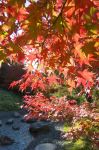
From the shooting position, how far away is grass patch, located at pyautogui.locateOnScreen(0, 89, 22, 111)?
52.3 ft

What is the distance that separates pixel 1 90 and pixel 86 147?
1078cm

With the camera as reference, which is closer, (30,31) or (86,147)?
(30,31)

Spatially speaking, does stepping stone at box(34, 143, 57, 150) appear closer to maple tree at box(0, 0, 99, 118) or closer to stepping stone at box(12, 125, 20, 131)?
stepping stone at box(12, 125, 20, 131)

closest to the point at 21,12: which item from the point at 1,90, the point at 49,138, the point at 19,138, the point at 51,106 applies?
the point at 51,106

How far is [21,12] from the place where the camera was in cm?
346

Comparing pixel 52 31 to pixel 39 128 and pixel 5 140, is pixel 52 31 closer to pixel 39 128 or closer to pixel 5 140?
pixel 5 140

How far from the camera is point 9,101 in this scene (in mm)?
16734

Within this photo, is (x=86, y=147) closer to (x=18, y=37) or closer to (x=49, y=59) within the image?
(x=49, y=59)

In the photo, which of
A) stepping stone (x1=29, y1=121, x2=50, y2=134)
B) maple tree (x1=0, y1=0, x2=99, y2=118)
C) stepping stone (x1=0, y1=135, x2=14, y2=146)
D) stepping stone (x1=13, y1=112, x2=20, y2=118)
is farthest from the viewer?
stepping stone (x1=13, y1=112, x2=20, y2=118)

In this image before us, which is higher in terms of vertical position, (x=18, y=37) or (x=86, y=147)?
(x=18, y=37)

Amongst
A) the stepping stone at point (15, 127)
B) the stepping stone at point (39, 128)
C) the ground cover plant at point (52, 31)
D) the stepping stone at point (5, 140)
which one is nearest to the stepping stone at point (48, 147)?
the stepping stone at point (5, 140)

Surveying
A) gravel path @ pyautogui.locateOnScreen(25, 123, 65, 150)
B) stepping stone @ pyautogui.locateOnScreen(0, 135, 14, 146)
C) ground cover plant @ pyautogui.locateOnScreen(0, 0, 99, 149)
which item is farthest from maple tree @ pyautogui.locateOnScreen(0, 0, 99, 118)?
stepping stone @ pyautogui.locateOnScreen(0, 135, 14, 146)

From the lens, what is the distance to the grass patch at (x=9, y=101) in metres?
15.9

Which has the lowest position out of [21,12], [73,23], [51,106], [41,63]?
[51,106]
